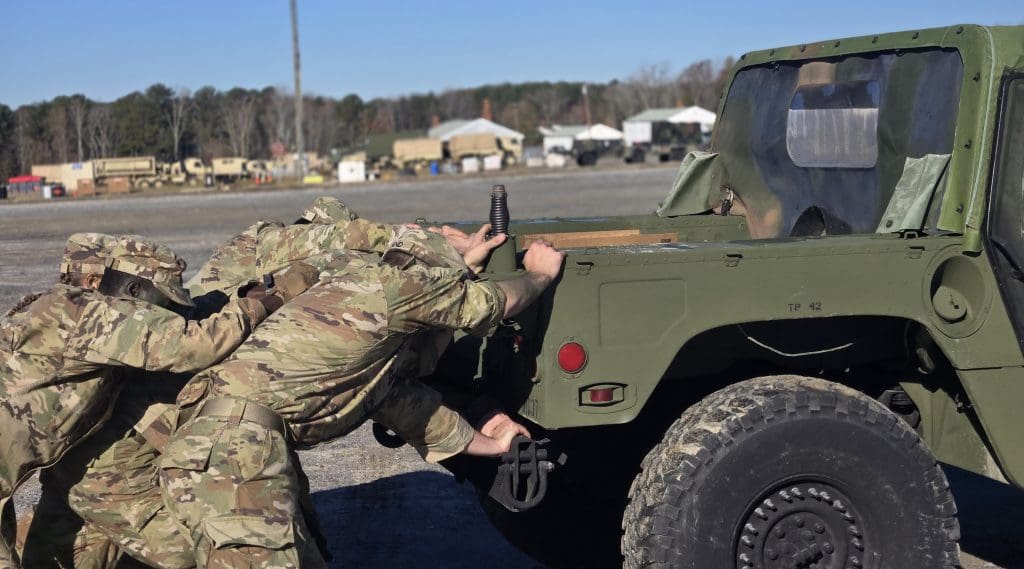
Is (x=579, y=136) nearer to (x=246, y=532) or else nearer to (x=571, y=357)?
(x=571, y=357)

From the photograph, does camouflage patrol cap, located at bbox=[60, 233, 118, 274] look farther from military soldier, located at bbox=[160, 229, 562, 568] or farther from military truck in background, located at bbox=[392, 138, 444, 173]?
military truck in background, located at bbox=[392, 138, 444, 173]

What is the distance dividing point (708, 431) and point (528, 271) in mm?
733

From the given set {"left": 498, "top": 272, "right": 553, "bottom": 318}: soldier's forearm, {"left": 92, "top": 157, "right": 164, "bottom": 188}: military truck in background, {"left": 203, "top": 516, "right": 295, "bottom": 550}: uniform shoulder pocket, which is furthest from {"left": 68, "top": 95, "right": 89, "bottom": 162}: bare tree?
{"left": 498, "top": 272, "right": 553, "bottom": 318}: soldier's forearm

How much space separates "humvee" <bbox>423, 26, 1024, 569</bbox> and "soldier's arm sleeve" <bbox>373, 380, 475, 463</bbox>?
19 centimetres

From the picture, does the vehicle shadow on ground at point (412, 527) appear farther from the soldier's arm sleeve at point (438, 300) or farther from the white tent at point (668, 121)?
the white tent at point (668, 121)

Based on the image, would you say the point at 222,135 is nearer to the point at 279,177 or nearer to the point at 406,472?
the point at 279,177

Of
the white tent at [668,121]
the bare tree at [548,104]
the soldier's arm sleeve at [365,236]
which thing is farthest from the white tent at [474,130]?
the soldier's arm sleeve at [365,236]

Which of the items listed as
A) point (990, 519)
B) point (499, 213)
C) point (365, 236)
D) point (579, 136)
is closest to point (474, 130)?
point (579, 136)

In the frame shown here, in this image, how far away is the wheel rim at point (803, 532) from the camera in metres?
3.70

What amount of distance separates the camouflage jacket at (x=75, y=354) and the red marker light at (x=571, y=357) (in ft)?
3.22

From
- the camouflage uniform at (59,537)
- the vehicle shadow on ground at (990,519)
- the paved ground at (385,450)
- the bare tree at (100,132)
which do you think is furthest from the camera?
the bare tree at (100,132)

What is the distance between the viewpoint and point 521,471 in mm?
3916

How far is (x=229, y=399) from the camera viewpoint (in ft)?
12.0

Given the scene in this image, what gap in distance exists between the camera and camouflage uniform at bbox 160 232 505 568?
3572mm
